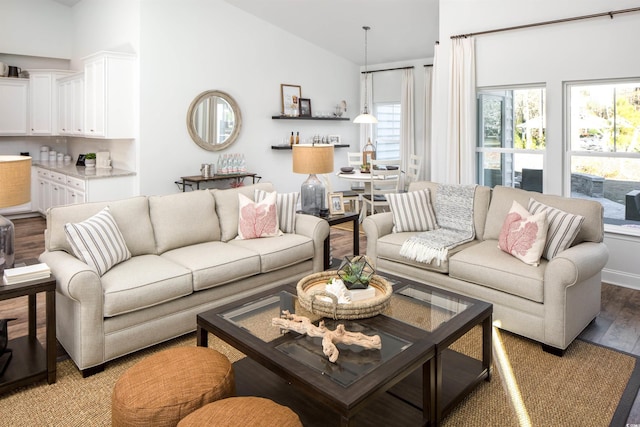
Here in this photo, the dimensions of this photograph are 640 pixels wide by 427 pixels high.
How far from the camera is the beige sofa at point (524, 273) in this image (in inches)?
112

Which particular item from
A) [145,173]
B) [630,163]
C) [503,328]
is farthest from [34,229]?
[630,163]

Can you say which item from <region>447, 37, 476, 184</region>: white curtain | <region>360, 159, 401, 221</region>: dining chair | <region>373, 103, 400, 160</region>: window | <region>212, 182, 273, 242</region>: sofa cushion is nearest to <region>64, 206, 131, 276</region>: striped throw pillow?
<region>212, 182, 273, 242</region>: sofa cushion

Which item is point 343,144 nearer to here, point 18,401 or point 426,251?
point 426,251

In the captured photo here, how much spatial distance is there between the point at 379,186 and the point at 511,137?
2.25 m

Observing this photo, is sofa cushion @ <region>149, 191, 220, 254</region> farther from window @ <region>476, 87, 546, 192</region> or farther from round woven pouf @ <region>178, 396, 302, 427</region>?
window @ <region>476, 87, 546, 192</region>

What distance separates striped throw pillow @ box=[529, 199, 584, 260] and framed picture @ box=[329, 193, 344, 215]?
1.88 metres

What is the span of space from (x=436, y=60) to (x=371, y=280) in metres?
3.59

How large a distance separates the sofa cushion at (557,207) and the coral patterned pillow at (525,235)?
0.92ft

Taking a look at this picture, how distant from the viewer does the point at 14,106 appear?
23.3ft

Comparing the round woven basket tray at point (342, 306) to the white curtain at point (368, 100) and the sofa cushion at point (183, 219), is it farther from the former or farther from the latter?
the white curtain at point (368, 100)

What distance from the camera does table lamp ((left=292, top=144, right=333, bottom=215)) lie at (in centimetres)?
411

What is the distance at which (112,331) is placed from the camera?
2.69 metres

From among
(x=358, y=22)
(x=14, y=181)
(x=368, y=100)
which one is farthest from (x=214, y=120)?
(x=14, y=181)

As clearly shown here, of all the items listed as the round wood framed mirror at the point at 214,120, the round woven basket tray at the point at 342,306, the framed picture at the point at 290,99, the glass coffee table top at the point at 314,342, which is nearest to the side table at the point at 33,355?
the glass coffee table top at the point at 314,342
